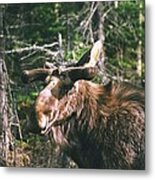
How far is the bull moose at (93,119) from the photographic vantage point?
1682 mm

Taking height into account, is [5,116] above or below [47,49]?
below

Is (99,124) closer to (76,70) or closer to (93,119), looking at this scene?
(93,119)

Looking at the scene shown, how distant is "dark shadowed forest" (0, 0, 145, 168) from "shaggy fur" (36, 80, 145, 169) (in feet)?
0.12

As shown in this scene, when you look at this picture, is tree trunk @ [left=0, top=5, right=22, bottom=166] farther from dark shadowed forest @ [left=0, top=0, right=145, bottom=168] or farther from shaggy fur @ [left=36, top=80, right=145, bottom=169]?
shaggy fur @ [left=36, top=80, right=145, bottom=169]

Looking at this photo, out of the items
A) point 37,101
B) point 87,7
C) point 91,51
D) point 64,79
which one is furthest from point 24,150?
point 87,7

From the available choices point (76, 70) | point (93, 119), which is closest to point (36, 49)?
point (76, 70)

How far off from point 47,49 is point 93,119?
0.28m

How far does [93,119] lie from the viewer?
1707 millimetres

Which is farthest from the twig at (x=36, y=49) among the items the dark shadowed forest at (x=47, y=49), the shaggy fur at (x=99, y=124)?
the shaggy fur at (x=99, y=124)

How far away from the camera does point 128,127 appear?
5.53ft

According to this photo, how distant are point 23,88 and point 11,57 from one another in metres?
0.12

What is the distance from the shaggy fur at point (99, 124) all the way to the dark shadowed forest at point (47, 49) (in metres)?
0.04

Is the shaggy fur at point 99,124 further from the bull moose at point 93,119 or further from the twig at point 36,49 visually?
the twig at point 36,49

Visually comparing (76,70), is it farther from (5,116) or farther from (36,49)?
(5,116)
